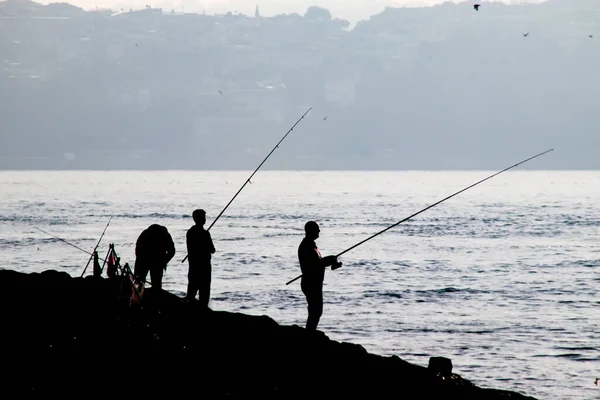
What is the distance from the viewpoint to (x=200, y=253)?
11117 millimetres

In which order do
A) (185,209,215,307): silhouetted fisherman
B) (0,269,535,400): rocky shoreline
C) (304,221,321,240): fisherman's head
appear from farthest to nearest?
(185,209,215,307): silhouetted fisherman → (304,221,321,240): fisherman's head → (0,269,535,400): rocky shoreline

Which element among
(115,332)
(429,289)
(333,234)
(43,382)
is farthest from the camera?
(333,234)

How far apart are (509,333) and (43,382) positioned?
37.4ft

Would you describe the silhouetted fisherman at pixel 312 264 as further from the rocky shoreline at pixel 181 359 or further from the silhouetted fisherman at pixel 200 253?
the silhouetted fisherman at pixel 200 253

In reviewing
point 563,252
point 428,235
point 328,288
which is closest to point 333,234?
point 428,235

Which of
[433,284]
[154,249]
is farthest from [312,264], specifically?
[433,284]

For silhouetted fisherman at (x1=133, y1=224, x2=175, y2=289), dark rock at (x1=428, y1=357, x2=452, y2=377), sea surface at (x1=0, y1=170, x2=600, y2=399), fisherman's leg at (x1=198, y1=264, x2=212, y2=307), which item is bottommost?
sea surface at (x1=0, y1=170, x2=600, y2=399)

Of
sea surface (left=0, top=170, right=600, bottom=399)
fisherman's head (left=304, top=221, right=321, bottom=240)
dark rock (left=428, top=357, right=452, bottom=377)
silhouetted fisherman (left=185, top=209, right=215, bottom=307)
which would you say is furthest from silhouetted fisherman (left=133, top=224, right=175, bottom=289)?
sea surface (left=0, top=170, right=600, bottom=399)

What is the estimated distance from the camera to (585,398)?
41.1ft

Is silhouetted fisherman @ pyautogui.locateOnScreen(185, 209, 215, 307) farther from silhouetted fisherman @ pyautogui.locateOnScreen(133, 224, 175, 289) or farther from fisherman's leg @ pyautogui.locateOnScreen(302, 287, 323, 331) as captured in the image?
fisherman's leg @ pyautogui.locateOnScreen(302, 287, 323, 331)

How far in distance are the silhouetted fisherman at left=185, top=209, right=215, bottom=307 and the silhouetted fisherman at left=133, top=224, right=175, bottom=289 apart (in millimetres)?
504

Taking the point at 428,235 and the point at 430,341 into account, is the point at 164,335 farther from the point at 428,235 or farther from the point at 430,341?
the point at 428,235

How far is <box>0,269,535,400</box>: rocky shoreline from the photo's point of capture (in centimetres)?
813

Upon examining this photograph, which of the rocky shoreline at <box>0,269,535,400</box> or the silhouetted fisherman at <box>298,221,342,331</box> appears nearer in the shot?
the rocky shoreline at <box>0,269,535,400</box>
